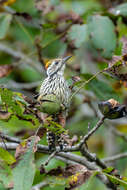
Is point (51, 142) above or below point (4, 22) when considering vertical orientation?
below

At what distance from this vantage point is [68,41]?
4082 millimetres

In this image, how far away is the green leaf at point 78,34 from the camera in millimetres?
3869

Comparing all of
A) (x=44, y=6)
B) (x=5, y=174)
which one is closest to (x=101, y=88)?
(x=44, y=6)

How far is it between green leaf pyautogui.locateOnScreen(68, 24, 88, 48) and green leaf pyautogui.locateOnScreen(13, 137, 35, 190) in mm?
1680

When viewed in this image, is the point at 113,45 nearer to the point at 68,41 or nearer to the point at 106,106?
the point at 68,41

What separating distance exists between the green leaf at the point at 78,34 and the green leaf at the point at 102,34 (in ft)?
0.30

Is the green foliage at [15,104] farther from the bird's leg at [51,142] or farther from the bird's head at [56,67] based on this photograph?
the bird's head at [56,67]

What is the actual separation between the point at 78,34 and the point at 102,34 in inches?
11.6

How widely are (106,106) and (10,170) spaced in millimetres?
693

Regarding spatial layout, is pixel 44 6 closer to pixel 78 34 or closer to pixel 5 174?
pixel 78 34

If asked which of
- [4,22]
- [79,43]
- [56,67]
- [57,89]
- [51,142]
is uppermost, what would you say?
[4,22]

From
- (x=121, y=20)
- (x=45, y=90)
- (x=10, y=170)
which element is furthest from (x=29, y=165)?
(x=121, y=20)

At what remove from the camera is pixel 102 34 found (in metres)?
3.71

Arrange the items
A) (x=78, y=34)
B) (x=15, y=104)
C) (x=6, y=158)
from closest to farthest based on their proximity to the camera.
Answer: (x=6, y=158), (x=15, y=104), (x=78, y=34)
